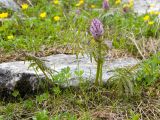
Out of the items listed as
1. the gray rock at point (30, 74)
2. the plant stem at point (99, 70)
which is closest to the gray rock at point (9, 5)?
the gray rock at point (30, 74)

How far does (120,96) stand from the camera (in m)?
2.99

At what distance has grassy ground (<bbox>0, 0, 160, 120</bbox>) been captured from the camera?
2.90 meters

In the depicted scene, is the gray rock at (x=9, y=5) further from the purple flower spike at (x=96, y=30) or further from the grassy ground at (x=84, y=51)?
the purple flower spike at (x=96, y=30)

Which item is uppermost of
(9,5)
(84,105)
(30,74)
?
(9,5)

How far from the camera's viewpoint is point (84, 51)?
3.46m

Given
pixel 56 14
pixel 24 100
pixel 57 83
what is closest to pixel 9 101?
pixel 24 100

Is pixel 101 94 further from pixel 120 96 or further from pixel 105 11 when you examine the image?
pixel 105 11

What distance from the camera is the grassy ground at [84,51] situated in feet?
9.50

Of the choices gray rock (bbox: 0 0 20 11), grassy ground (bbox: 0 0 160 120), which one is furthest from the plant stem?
gray rock (bbox: 0 0 20 11)

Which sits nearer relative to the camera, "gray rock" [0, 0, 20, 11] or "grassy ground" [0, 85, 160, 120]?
"grassy ground" [0, 85, 160, 120]

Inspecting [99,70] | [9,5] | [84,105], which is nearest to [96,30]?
[99,70]

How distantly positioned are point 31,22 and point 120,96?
199cm

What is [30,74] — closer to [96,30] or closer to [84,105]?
[84,105]

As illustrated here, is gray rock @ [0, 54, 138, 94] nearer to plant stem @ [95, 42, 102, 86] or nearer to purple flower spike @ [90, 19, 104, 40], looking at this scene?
plant stem @ [95, 42, 102, 86]
